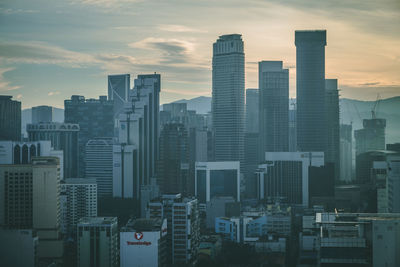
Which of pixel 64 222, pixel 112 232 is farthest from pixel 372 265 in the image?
pixel 64 222

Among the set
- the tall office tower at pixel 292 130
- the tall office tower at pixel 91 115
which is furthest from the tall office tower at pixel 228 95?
the tall office tower at pixel 91 115

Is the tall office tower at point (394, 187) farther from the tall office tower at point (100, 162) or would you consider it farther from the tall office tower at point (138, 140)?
the tall office tower at point (100, 162)

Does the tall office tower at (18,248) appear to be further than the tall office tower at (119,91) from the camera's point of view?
No

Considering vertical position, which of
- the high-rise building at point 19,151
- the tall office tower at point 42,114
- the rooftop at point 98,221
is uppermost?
the tall office tower at point 42,114

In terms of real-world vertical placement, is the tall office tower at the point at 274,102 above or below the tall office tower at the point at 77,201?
above

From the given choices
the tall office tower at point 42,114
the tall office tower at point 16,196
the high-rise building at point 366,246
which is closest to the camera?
→ the high-rise building at point 366,246

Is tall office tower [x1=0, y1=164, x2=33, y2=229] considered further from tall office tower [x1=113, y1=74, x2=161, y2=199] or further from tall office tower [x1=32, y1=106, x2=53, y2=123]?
tall office tower [x1=113, y1=74, x2=161, y2=199]

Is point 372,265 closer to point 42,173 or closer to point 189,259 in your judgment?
point 189,259
